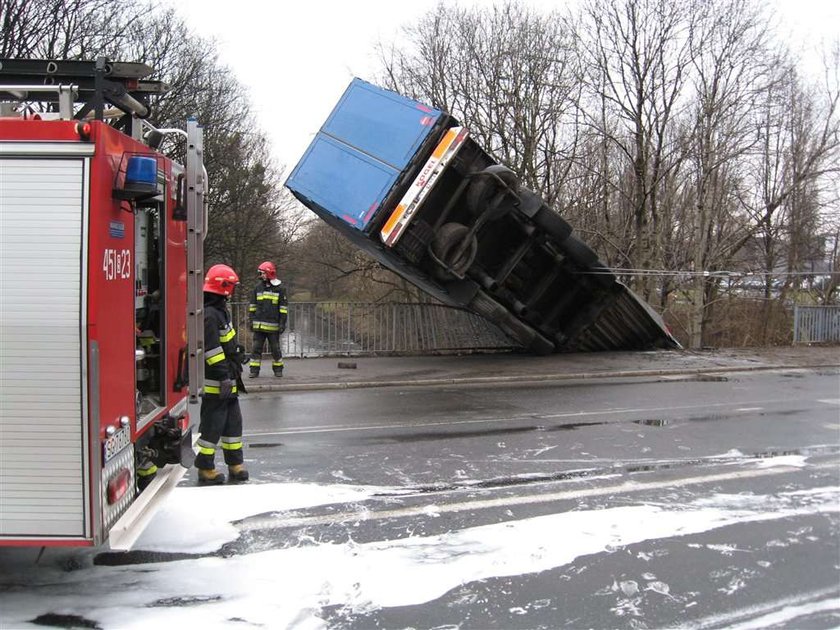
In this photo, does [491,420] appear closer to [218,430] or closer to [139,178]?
[218,430]

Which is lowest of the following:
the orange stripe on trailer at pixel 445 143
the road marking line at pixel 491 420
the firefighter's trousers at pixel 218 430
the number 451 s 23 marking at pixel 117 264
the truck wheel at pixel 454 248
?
the road marking line at pixel 491 420

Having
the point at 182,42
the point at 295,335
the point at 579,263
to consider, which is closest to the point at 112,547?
the point at 579,263

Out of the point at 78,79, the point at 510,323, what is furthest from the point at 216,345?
the point at 510,323

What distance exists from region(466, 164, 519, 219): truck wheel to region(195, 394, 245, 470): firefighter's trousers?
17.7 feet

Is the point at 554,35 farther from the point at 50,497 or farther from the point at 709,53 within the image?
the point at 50,497

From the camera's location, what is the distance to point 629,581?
356 centimetres

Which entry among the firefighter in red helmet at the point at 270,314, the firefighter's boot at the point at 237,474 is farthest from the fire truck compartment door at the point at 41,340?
the firefighter in red helmet at the point at 270,314

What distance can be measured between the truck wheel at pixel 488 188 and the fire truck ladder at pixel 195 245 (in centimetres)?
558

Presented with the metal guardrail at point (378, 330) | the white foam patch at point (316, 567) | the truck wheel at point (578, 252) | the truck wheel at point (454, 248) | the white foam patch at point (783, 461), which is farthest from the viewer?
the metal guardrail at point (378, 330)

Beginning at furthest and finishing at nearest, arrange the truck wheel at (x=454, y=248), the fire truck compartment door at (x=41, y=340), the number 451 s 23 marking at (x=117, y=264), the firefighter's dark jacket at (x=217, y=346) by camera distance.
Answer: the truck wheel at (x=454, y=248) < the firefighter's dark jacket at (x=217, y=346) < the number 451 s 23 marking at (x=117, y=264) < the fire truck compartment door at (x=41, y=340)

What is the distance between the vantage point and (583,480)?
210 inches

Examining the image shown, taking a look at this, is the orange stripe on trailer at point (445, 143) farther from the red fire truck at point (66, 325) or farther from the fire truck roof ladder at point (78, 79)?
the red fire truck at point (66, 325)

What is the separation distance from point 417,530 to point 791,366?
12.1 meters

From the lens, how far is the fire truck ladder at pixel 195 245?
4.14 metres
